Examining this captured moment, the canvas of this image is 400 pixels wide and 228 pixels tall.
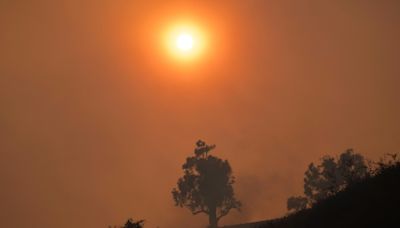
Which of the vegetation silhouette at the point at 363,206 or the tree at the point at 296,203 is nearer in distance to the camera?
the vegetation silhouette at the point at 363,206

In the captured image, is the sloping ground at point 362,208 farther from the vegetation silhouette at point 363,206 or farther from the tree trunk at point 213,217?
the tree trunk at point 213,217

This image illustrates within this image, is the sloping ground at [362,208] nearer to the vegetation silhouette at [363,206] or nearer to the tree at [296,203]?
the vegetation silhouette at [363,206]

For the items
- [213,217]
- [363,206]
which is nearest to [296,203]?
[213,217]

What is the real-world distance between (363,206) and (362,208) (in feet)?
0.86

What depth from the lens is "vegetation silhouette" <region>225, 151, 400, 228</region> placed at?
16578 mm

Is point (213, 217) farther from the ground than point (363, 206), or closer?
farther from the ground

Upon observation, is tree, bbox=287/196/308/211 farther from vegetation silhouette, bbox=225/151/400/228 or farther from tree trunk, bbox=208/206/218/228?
vegetation silhouette, bbox=225/151/400/228

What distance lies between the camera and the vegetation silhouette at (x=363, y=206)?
1658 cm

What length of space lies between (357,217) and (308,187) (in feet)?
231

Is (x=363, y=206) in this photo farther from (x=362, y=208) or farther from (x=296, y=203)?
(x=296, y=203)

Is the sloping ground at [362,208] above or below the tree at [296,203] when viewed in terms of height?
below

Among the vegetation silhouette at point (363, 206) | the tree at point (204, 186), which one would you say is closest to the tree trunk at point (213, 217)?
the tree at point (204, 186)

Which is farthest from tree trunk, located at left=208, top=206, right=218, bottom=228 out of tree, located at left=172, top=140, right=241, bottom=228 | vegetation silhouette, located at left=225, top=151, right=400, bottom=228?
vegetation silhouette, located at left=225, top=151, right=400, bottom=228

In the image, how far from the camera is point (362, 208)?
18.4 meters
